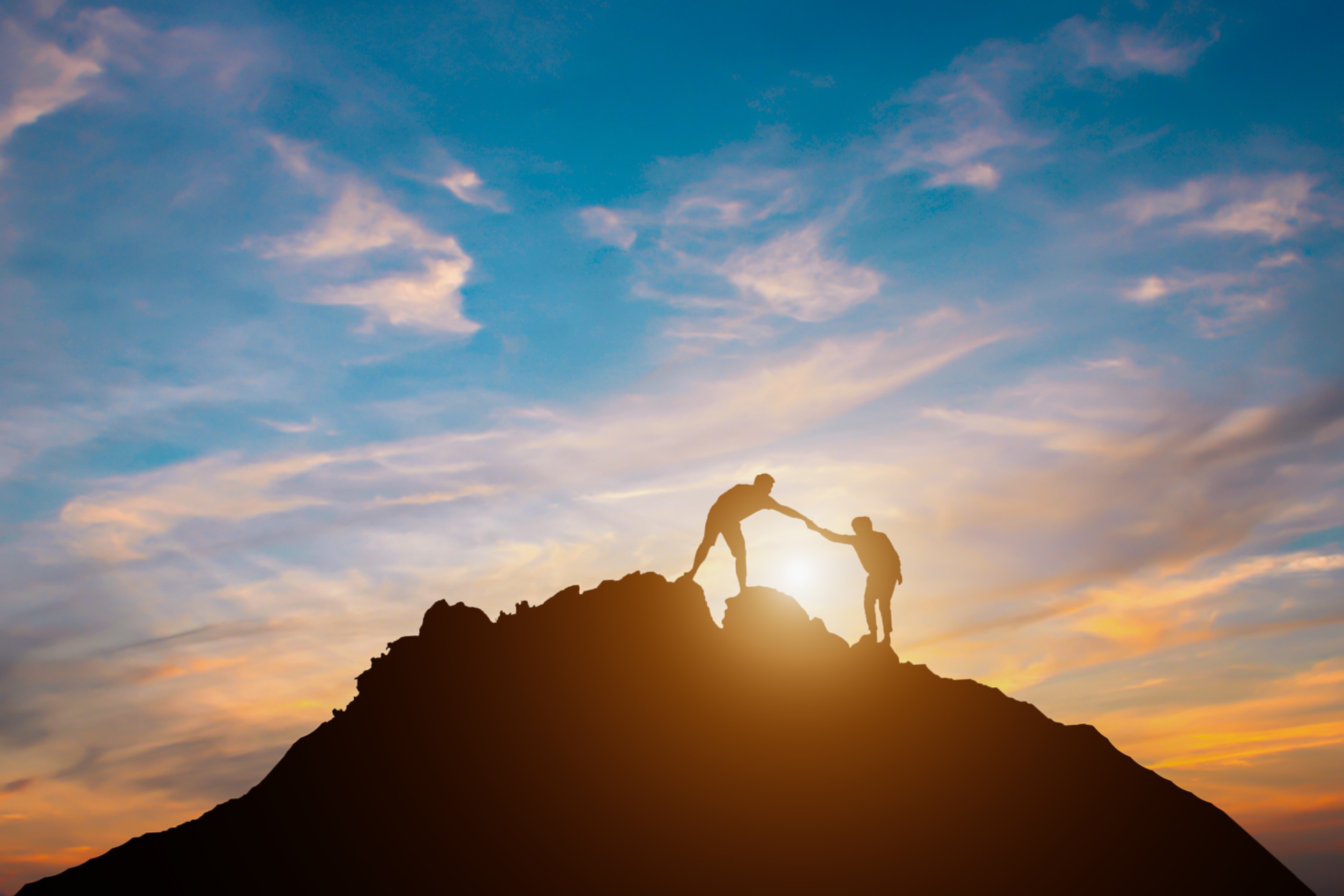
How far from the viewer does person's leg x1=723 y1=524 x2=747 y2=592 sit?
98.5 ft

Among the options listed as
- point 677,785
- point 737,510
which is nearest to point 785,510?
point 737,510

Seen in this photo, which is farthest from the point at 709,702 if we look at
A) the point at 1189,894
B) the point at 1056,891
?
the point at 1189,894

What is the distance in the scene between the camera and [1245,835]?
3183 centimetres

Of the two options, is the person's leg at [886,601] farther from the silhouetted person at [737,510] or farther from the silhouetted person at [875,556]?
the silhouetted person at [737,510]

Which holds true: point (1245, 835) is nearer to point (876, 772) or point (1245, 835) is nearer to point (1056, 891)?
point (1056, 891)

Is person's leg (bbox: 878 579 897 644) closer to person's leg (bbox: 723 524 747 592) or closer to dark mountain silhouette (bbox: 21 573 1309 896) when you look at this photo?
dark mountain silhouette (bbox: 21 573 1309 896)

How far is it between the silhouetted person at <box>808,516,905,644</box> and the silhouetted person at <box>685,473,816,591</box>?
163cm

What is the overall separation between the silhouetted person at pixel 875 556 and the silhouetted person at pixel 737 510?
1.63 metres

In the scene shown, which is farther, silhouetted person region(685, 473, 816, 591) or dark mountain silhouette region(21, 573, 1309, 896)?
silhouetted person region(685, 473, 816, 591)

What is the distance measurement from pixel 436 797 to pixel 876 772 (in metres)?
13.8

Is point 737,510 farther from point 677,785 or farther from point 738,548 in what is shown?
point 677,785

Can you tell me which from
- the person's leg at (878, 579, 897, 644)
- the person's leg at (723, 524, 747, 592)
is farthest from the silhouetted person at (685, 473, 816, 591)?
the person's leg at (878, 579, 897, 644)

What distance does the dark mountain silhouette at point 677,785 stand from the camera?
27.0 m

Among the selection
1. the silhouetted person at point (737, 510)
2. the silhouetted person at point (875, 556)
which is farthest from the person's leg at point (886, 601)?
the silhouetted person at point (737, 510)
